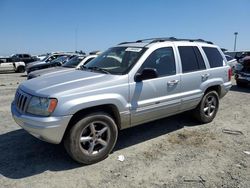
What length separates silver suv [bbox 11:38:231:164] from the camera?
362 cm

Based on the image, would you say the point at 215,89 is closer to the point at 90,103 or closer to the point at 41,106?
the point at 90,103

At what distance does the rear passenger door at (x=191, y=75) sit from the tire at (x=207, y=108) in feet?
0.78

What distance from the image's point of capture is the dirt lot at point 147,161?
11.6 feet

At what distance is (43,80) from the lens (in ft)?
14.2

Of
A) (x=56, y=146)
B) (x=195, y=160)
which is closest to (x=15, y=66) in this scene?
(x=56, y=146)

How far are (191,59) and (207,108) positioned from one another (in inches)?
53.3

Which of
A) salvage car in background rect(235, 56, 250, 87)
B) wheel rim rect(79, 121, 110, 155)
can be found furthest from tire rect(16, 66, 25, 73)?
wheel rim rect(79, 121, 110, 155)

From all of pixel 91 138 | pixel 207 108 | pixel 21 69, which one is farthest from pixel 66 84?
pixel 21 69

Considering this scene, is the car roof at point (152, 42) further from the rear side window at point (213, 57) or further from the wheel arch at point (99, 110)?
the wheel arch at point (99, 110)

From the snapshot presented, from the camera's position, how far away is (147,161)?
4.10 m

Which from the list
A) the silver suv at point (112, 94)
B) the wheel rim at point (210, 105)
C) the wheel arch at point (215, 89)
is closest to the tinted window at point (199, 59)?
the silver suv at point (112, 94)

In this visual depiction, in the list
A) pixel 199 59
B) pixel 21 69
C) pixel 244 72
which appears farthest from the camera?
pixel 21 69

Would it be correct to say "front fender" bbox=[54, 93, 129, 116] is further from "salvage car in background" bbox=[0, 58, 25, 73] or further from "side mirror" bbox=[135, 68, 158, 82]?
"salvage car in background" bbox=[0, 58, 25, 73]

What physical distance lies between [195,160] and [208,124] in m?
2.08
